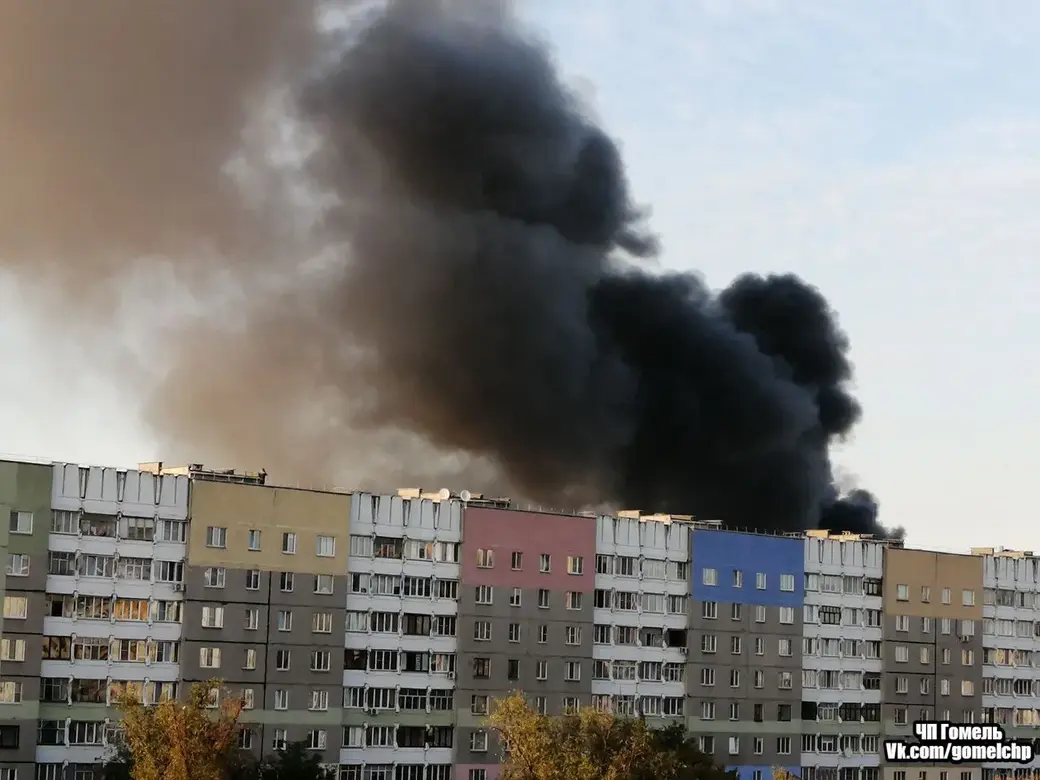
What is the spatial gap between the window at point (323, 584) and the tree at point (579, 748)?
537 inches

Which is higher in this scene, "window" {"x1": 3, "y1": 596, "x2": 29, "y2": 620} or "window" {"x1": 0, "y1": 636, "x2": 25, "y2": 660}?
"window" {"x1": 3, "y1": 596, "x2": 29, "y2": 620}

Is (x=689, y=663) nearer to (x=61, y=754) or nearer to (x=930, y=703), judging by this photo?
(x=930, y=703)

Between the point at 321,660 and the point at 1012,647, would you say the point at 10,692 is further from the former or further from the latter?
the point at 1012,647

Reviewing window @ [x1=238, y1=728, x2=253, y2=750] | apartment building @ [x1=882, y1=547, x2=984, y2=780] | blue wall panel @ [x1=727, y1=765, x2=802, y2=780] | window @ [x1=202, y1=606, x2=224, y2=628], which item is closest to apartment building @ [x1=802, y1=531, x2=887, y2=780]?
apartment building @ [x1=882, y1=547, x2=984, y2=780]

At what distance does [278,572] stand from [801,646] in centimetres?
3585

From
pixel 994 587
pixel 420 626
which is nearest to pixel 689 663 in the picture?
pixel 420 626

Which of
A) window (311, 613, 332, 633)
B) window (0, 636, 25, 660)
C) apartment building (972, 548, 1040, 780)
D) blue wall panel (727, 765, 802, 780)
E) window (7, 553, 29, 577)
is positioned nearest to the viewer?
window (0, 636, 25, 660)

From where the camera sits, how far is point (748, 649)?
111000 mm

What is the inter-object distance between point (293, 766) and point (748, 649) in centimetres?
3424

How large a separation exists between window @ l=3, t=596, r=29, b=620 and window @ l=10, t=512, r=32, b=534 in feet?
9.72

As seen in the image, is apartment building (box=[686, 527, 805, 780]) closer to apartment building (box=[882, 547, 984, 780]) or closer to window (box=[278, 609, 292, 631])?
apartment building (box=[882, 547, 984, 780])

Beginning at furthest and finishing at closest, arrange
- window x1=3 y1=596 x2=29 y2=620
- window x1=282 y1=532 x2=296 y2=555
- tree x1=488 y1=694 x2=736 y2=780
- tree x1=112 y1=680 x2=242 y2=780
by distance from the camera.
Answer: window x1=282 y1=532 x2=296 y2=555 < window x1=3 y1=596 x2=29 y2=620 < tree x1=488 y1=694 x2=736 y2=780 < tree x1=112 y1=680 x2=242 y2=780

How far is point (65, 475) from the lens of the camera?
87.1 m

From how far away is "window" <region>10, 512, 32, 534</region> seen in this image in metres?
85.1
